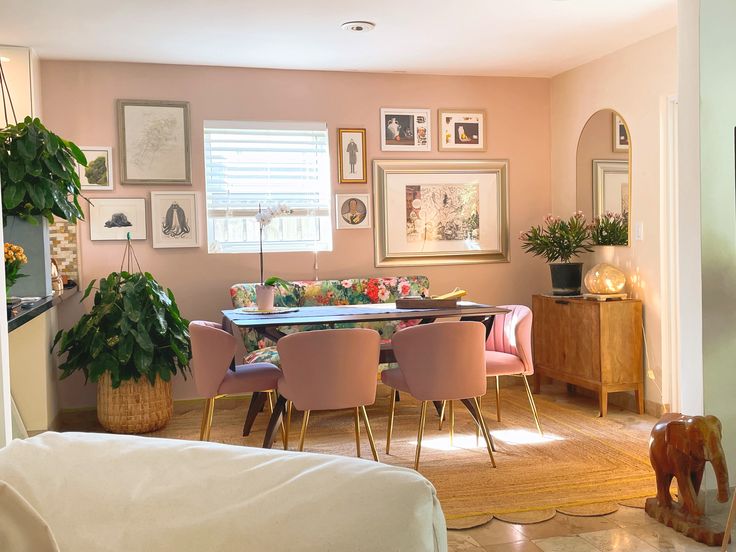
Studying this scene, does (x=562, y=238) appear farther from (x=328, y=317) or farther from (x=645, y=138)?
(x=328, y=317)

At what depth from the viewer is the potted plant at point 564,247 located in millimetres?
5633

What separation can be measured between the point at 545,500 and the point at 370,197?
321 centimetres

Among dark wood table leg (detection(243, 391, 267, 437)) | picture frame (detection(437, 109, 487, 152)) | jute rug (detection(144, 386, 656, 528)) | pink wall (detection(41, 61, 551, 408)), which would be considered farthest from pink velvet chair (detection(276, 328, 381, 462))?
picture frame (detection(437, 109, 487, 152))

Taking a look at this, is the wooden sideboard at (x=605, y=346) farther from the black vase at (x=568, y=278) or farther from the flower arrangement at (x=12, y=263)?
the flower arrangement at (x=12, y=263)

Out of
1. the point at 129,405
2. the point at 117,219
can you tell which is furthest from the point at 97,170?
the point at 129,405

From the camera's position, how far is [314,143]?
237 inches

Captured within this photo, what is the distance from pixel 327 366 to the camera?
3.69 metres

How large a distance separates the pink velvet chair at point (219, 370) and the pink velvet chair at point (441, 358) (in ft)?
2.59

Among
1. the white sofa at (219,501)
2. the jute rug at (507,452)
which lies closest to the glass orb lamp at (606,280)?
the jute rug at (507,452)

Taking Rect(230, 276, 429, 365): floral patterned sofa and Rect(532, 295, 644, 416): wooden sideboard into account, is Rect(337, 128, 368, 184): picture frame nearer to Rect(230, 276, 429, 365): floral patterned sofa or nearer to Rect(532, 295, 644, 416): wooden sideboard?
Rect(230, 276, 429, 365): floral patterned sofa

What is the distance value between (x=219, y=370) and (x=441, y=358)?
121 cm

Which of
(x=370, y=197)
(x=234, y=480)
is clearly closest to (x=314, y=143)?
(x=370, y=197)

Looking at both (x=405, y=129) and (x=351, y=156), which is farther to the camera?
(x=405, y=129)

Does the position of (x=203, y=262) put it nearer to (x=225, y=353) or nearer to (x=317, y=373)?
(x=225, y=353)
